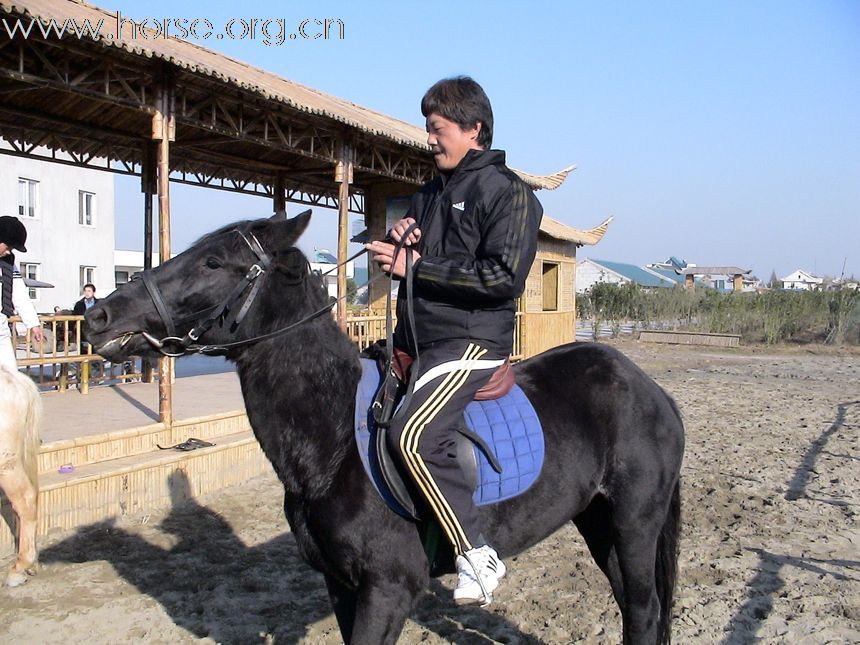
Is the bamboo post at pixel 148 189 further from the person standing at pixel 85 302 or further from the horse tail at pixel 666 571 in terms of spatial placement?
the horse tail at pixel 666 571

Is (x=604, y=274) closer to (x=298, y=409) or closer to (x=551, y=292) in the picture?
(x=551, y=292)

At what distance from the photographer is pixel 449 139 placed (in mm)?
2729

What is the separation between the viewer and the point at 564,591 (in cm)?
464

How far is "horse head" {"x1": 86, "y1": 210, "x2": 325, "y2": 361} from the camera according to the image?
7.69ft

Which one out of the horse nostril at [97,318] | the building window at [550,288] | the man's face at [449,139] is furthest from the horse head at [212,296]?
the building window at [550,288]

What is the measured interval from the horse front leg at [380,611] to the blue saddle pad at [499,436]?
18.6 inches

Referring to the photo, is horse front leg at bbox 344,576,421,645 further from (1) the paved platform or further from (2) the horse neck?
(1) the paved platform

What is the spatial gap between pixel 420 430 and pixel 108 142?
10.5 m

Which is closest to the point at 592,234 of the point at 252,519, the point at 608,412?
the point at 252,519

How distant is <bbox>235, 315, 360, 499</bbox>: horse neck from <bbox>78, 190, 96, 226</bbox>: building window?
2834 cm

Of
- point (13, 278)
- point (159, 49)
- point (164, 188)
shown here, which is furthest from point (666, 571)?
point (159, 49)

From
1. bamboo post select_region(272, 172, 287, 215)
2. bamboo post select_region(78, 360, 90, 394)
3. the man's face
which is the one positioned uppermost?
bamboo post select_region(272, 172, 287, 215)

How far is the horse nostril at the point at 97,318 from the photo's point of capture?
229 cm

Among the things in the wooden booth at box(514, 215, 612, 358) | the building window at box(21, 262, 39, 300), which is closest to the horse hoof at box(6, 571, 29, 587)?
the wooden booth at box(514, 215, 612, 358)
